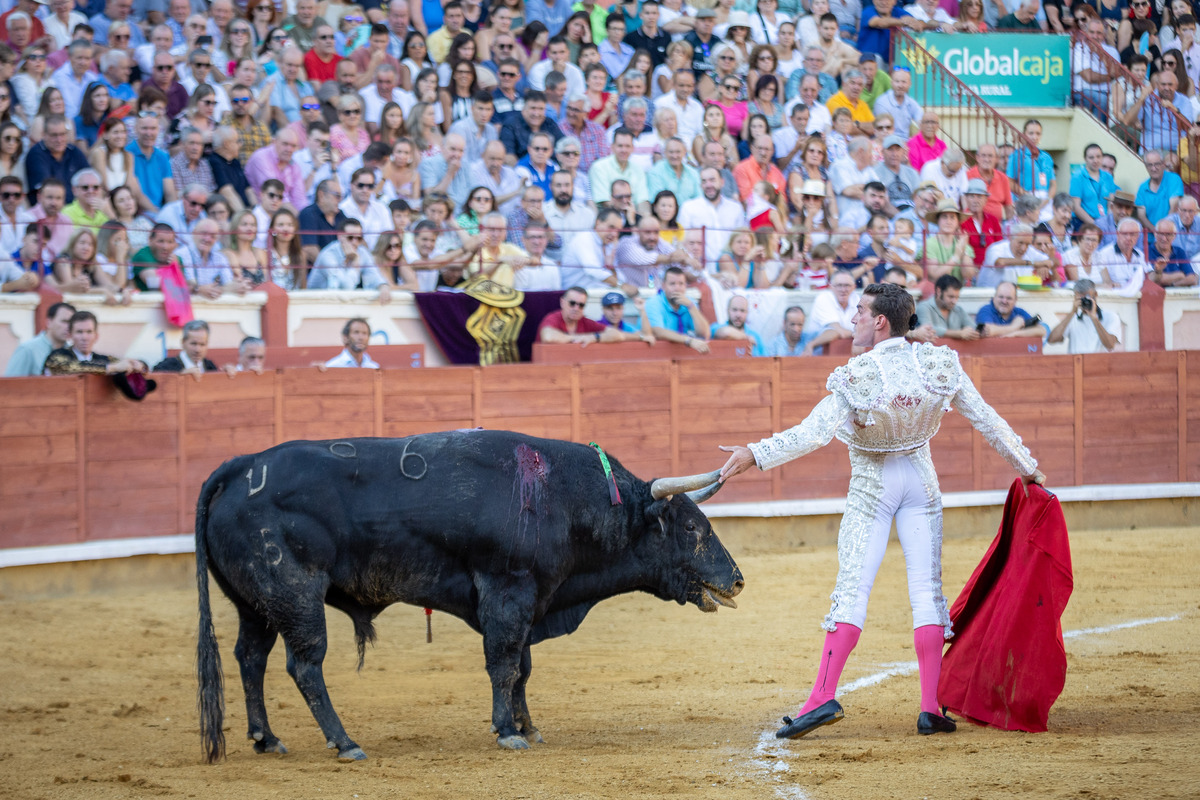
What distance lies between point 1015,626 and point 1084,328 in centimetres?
662

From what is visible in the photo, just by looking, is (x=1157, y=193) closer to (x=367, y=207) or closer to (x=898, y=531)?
(x=367, y=207)

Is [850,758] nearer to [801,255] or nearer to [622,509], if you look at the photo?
[622,509]

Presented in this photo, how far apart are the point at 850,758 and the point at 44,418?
5.34 m

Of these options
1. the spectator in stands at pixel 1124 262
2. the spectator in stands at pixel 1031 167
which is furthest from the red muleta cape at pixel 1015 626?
the spectator in stands at pixel 1031 167

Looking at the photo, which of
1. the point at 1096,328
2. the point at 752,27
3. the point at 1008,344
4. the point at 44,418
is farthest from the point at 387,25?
the point at 1096,328

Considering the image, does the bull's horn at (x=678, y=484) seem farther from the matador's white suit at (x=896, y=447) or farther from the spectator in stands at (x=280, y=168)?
the spectator in stands at (x=280, y=168)

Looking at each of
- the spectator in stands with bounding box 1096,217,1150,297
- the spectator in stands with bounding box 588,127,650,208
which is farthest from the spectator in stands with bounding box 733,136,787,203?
the spectator in stands with bounding box 1096,217,1150,297

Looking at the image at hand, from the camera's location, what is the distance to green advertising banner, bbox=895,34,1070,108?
13711 mm

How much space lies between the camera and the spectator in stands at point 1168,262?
Result: 36.8 feet

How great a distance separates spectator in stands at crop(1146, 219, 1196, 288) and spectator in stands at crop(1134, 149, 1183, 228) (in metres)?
0.60

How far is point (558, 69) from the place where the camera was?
10852 mm

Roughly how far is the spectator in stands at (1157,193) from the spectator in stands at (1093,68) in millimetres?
1990

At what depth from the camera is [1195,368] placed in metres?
10.7

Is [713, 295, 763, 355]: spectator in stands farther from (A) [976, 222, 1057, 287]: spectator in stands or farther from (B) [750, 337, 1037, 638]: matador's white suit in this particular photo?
(B) [750, 337, 1037, 638]: matador's white suit
